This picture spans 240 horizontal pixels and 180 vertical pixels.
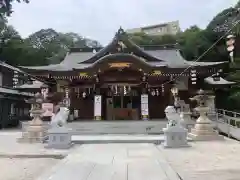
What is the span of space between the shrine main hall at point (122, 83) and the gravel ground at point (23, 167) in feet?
39.9

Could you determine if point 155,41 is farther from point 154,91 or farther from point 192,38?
point 154,91

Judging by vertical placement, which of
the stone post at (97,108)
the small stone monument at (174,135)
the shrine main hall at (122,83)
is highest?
the shrine main hall at (122,83)

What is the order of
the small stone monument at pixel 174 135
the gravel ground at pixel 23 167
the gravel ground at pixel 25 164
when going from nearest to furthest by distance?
1. the gravel ground at pixel 23 167
2. the gravel ground at pixel 25 164
3. the small stone monument at pixel 174 135

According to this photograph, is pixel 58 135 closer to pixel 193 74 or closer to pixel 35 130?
pixel 35 130

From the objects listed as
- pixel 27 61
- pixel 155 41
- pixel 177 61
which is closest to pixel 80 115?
pixel 177 61

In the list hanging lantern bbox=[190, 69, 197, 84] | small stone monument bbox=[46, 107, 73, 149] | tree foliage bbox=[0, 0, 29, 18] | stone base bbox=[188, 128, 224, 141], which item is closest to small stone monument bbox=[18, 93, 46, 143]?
small stone monument bbox=[46, 107, 73, 149]

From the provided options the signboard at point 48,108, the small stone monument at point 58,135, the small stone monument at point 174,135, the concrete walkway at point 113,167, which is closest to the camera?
the concrete walkway at point 113,167

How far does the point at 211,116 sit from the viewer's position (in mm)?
20078

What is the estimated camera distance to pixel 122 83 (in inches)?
861

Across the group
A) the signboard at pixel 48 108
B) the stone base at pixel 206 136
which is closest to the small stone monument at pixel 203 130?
the stone base at pixel 206 136

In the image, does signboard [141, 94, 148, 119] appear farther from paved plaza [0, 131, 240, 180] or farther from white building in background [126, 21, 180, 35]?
white building in background [126, 21, 180, 35]

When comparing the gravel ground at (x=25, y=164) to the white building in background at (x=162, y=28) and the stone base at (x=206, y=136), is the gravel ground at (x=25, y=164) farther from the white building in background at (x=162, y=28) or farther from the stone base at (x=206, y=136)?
the white building in background at (x=162, y=28)

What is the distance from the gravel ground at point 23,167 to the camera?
21.9ft

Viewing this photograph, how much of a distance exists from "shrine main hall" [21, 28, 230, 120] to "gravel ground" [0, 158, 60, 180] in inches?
479
